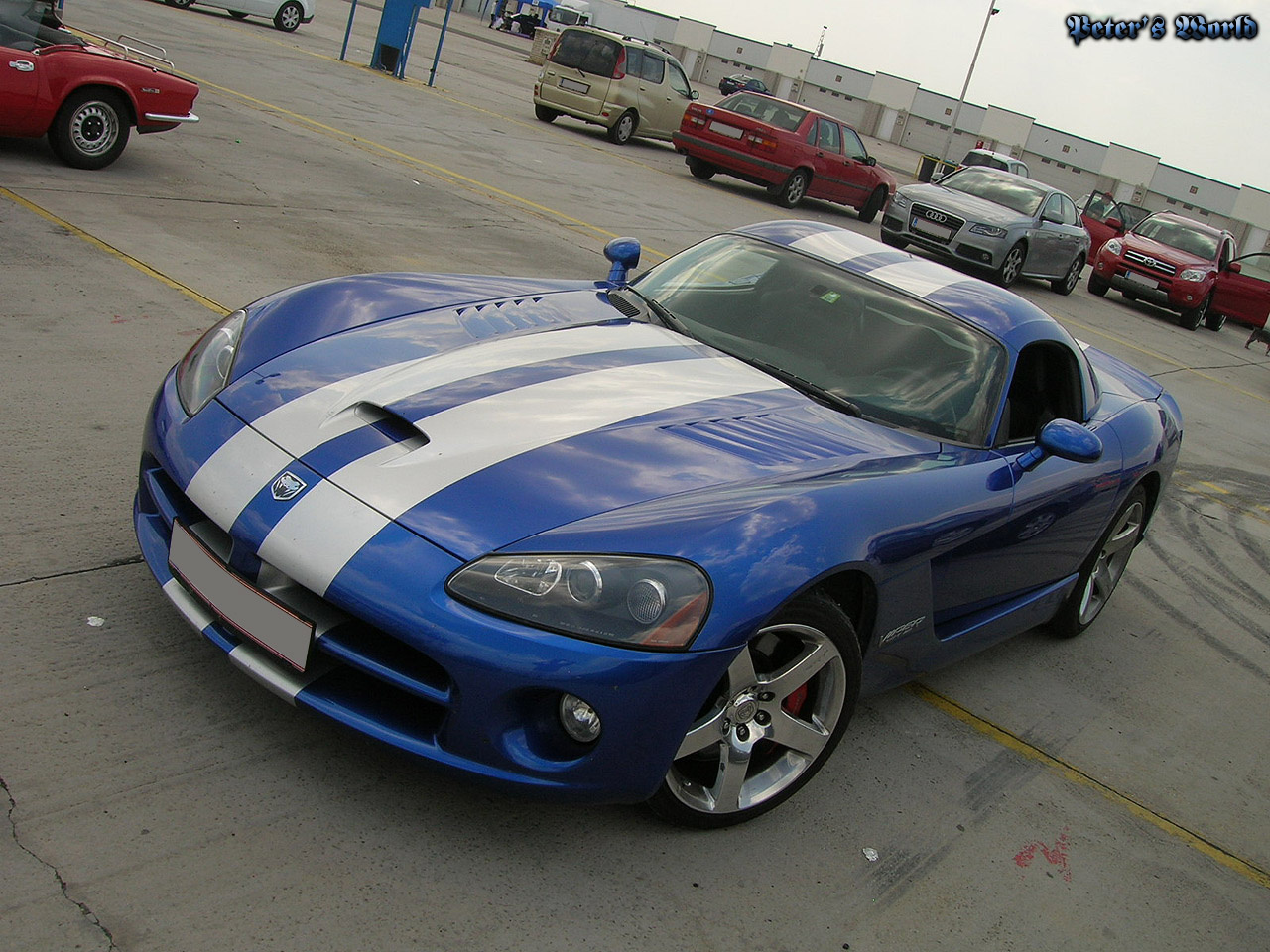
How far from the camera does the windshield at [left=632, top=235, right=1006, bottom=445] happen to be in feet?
12.7

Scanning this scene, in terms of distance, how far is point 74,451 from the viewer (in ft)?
14.0

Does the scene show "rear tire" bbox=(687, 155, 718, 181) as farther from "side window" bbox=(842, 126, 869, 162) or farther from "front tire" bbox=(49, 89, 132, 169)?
"front tire" bbox=(49, 89, 132, 169)

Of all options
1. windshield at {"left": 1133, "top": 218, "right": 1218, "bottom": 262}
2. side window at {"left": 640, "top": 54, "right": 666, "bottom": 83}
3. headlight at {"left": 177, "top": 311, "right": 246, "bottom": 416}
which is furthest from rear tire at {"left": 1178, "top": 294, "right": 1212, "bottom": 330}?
headlight at {"left": 177, "top": 311, "right": 246, "bottom": 416}

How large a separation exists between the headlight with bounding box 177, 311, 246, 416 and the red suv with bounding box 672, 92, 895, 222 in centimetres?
1506

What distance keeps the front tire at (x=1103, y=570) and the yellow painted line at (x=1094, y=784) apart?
936 mm

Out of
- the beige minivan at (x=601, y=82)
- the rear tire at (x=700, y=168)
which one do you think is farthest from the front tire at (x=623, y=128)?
the rear tire at (x=700, y=168)

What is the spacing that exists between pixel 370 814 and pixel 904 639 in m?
1.57

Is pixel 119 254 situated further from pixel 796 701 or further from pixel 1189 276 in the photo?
pixel 1189 276

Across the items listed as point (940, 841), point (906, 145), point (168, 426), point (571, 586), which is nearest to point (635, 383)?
point (571, 586)

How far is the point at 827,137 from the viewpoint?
1886 cm

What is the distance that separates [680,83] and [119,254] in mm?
16248

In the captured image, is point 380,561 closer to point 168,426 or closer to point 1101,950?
point 168,426

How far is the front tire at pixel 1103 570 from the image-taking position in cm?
473

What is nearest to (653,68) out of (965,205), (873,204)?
(873,204)
